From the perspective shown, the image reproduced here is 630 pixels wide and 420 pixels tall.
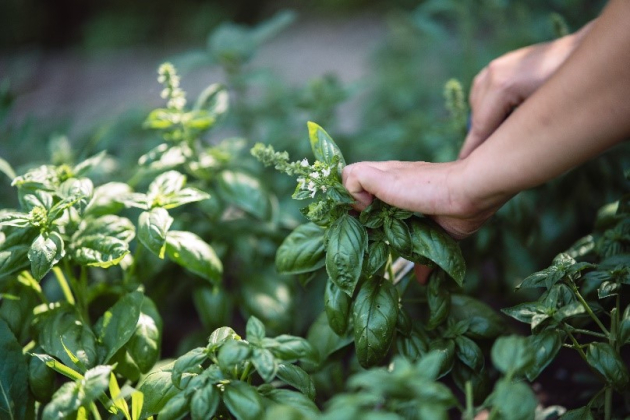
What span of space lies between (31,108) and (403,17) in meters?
2.50

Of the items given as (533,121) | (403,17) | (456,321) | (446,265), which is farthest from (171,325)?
(403,17)

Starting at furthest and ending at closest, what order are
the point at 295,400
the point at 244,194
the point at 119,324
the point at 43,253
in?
the point at 244,194 < the point at 119,324 < the point at 43,253 < the point at 295,400

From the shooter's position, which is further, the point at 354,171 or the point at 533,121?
the point at 354,171

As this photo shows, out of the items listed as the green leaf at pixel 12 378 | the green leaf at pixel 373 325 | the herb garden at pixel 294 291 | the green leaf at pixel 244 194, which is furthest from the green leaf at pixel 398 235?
the green leaf at pixel 12 378

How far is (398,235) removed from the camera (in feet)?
4.07

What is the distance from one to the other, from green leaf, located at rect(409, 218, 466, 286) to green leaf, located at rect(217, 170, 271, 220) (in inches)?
24.3

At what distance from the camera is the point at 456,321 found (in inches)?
56.2

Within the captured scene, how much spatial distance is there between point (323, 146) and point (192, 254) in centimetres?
44

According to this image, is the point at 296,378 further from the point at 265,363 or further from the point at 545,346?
the point at 545,346

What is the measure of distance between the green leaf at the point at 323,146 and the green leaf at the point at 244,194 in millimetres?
483

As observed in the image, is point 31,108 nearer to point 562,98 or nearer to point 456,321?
point 456,321

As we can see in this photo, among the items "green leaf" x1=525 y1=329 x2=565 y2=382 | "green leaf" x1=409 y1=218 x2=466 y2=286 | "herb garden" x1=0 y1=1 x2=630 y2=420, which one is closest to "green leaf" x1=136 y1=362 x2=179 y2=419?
"herb garden" x1=0 y1=1 x2=630 y2=420

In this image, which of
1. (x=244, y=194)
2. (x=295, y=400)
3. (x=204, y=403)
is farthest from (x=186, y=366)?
(x=244, y=194)

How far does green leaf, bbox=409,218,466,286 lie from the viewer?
1221mm
